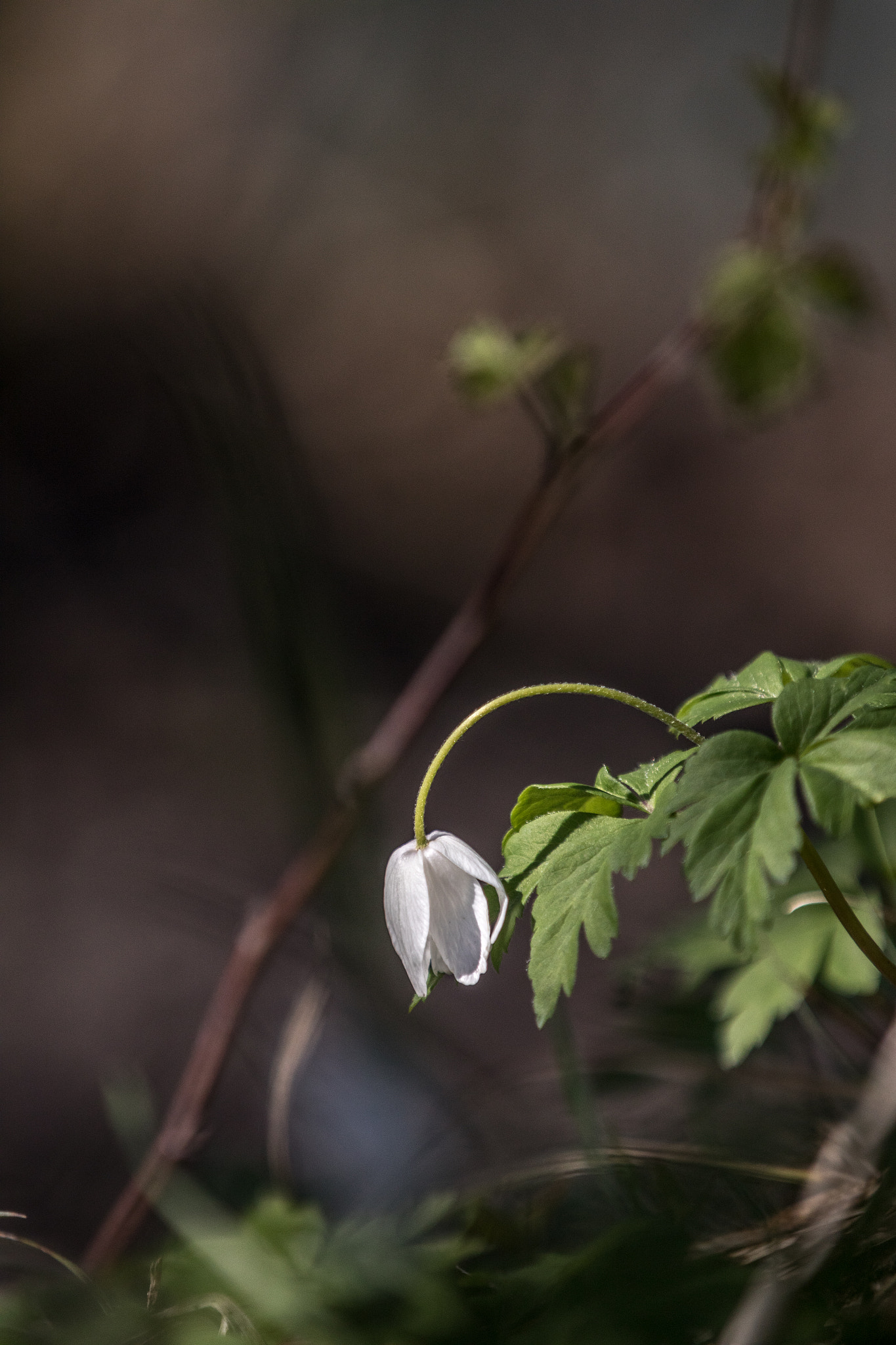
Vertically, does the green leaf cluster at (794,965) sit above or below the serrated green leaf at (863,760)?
below

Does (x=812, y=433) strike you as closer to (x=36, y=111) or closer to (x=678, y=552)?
(x=678, y=552)

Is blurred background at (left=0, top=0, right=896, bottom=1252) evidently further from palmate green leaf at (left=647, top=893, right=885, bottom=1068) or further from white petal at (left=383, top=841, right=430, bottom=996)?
white petal at (left=383, top=841, right=430, bottom=996)

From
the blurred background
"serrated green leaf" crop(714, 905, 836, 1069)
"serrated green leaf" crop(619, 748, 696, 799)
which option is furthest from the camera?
the blurred background

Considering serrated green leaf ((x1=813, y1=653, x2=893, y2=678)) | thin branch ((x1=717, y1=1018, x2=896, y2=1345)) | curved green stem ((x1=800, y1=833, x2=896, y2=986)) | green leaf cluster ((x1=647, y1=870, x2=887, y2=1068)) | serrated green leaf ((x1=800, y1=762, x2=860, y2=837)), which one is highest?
serrated green leaf ((x1=800, y1=762, x2=860, y2=837))

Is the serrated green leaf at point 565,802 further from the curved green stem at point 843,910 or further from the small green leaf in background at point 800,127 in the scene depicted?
the small green leaf in background at point 800,127

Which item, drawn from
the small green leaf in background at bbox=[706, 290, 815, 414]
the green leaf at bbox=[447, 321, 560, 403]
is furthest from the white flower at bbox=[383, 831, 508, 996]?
the small green leaf in background at bbox=[706, 290, 815, 414]

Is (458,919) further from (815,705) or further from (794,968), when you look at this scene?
(794,968)

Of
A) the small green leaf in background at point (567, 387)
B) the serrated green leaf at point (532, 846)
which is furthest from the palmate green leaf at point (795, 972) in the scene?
the small green leaf in background at point (567, 387)
